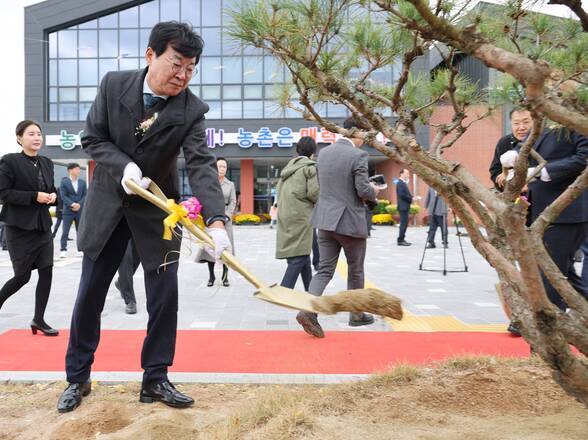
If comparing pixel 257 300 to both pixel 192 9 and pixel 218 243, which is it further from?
pixel 192 9

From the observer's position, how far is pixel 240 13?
2826 mm

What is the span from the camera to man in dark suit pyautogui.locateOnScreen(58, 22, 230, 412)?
265 centimetres

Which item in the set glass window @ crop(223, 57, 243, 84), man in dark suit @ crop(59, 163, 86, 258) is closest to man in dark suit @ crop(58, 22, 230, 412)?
man in dark suit @ crop(59, 163, 86, 258)

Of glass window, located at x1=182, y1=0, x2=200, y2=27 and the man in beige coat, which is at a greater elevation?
glass window, located at x1=182, y1=0, x2=200, y2=27

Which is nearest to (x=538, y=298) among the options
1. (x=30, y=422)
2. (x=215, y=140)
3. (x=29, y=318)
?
(x=30, y=422)

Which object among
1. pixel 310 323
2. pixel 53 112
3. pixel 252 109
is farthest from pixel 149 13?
pixel 310 323

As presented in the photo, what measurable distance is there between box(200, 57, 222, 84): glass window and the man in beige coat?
68.2 feet

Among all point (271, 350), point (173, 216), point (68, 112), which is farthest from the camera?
point (68, 112)

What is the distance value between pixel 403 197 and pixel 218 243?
1077 centimetres

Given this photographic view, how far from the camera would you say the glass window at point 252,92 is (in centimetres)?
2466

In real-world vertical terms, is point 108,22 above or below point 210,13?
below

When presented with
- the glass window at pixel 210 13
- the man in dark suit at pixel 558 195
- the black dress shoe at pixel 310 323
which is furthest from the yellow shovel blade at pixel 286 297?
the glass window at pixel 210 13

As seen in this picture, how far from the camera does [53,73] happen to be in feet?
82.6

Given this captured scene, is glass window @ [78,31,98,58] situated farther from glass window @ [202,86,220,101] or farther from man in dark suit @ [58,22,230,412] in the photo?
man in dark suit @ [58,22,230,412]
